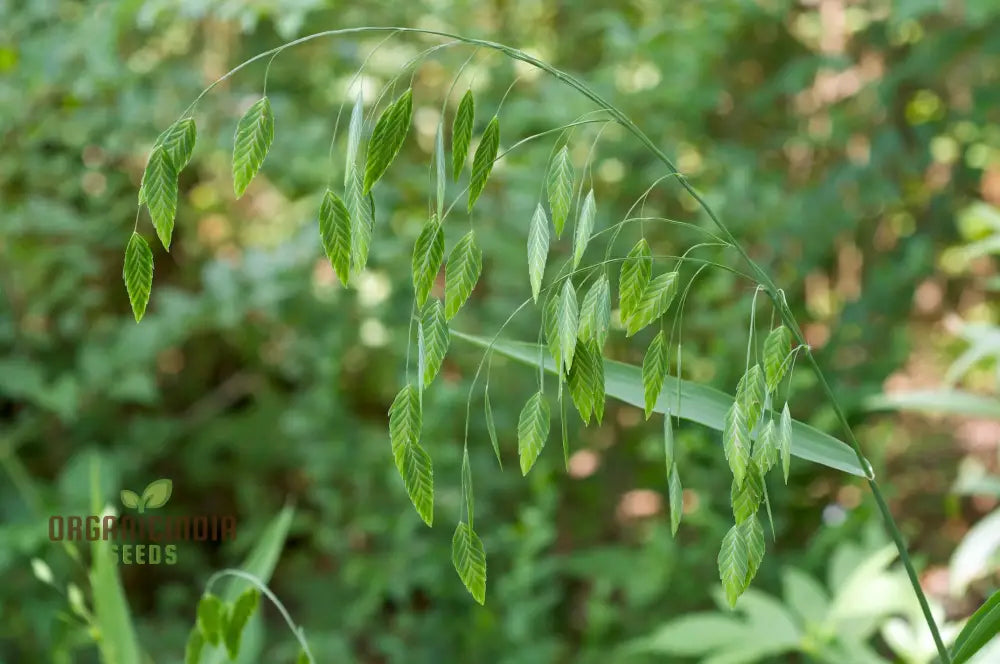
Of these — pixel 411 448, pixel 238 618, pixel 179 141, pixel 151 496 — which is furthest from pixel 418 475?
pixel 151 496

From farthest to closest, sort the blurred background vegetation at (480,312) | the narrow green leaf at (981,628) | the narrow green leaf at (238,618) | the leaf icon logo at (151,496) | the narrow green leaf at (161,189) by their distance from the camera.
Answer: the blurred background vegetation at (480,312) < the leaf icon logo at (151,496) < the narrow green leaf at (238,618) < the narrow green leaf at (981,628) < the narrow green leaf at (161,189)

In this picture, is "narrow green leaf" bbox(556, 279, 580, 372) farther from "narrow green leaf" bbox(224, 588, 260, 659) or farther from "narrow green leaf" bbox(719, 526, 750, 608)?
"narrow green leaf" bbox(224, 588, 260, 659)

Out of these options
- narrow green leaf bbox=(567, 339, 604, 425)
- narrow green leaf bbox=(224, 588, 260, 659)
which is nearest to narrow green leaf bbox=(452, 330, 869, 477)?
→ narrow green leaf bbox=(567, 339, 604, 425)

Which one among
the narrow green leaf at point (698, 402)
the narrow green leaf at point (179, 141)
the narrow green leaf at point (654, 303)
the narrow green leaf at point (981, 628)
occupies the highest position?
the narrow green leaf at point (179, 141)

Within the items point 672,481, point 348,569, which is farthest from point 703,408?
point 348,569

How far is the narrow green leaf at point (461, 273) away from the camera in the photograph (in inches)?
21.5

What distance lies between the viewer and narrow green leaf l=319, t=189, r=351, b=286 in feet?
1.76

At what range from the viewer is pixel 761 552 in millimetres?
552

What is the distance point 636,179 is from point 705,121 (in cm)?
36

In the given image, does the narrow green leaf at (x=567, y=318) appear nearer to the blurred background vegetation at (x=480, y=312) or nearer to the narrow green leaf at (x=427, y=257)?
the narrow green leaf at (x=427, y=257)

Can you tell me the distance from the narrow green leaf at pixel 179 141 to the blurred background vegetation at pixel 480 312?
0.79 meters

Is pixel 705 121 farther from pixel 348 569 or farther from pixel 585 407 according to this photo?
pixel 585 407

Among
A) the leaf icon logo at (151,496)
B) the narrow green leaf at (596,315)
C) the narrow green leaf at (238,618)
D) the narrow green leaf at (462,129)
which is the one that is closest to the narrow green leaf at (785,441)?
the narrow green leaf at (596,315)

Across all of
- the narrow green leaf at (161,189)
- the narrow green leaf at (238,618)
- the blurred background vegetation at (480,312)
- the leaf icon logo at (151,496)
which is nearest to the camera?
the narrow green leaf at (161,189)
